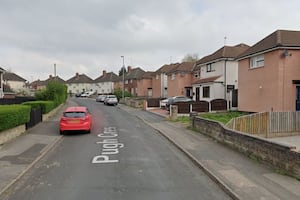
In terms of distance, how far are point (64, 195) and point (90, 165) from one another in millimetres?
3125

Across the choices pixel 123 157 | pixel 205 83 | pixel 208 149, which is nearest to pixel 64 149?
pixel 123 157

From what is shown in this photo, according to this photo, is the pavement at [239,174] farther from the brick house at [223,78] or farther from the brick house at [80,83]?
the brick house at [80,83]

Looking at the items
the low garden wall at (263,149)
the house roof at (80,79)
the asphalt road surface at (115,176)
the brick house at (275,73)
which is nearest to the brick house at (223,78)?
the brick house at (275,73)

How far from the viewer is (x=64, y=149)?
1341cm

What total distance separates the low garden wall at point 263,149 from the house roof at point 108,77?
286 ft

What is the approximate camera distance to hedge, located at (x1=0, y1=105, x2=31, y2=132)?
1372cm

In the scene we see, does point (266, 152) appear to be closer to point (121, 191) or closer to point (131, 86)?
point (121, 191)

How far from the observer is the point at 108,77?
108 m

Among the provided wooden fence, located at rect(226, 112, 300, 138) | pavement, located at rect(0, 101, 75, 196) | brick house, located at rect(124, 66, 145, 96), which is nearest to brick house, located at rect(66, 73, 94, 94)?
brick house, located at rect(124, 66, 145, 96)

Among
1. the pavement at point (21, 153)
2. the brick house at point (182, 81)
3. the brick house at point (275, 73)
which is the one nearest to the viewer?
the pavement at point (21, 153)

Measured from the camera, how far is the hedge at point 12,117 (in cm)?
1372

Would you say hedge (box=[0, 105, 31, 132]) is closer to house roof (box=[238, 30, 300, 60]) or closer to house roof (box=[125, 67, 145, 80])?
house roof (box=[238, 30, 300, 60])

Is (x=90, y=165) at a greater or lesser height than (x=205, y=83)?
lesser

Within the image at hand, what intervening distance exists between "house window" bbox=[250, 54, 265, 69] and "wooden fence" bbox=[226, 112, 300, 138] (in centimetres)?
788
